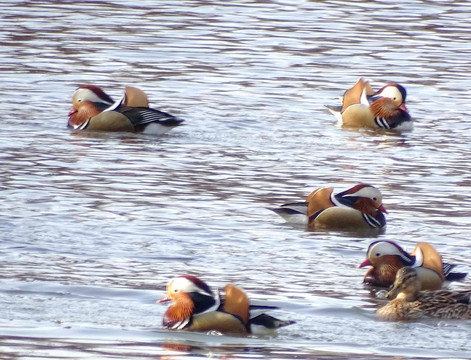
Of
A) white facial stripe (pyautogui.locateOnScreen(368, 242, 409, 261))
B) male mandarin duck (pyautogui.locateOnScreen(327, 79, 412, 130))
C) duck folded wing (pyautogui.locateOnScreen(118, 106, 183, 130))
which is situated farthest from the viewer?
male mandarin duck (pyautogui.locateOnScreen(327, 79, 412, 130))

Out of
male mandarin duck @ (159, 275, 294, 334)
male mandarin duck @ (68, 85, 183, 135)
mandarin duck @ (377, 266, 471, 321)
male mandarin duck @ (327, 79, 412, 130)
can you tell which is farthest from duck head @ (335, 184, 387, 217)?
male mandarin duck @ (327, 79, 412, 130)

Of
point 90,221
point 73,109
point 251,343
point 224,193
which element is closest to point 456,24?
point 73,109

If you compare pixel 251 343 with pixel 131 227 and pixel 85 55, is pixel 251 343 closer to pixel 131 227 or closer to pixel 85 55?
pixel 131 227

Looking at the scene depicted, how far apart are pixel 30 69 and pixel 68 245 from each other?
995 centimetres

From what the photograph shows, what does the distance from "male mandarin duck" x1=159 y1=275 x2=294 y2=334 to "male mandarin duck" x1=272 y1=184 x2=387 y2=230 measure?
135 inches

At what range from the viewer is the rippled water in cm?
1012

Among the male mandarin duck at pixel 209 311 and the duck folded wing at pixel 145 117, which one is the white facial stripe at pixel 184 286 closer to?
the male mandarin duck at pixel 209 311

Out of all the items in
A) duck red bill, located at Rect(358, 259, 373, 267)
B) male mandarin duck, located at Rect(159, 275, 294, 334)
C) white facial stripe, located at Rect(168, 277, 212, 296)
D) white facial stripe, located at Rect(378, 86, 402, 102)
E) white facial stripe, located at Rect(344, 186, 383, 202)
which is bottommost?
white facial stripe, located at Rect(378, 86, 402, 102)

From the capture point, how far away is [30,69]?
2162cm

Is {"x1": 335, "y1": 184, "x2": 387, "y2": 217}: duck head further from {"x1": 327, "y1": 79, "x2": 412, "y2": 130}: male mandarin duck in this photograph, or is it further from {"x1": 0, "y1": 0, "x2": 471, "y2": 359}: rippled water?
{"x1": 327, "y1": 79, "x2": 412, "y2": 130}: male mandarin duck

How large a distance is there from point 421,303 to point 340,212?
8.80 ft

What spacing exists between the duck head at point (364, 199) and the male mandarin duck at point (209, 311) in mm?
3546

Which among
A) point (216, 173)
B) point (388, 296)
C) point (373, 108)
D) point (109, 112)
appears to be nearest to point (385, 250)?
point (388, 296)

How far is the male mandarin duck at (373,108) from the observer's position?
736 inches
